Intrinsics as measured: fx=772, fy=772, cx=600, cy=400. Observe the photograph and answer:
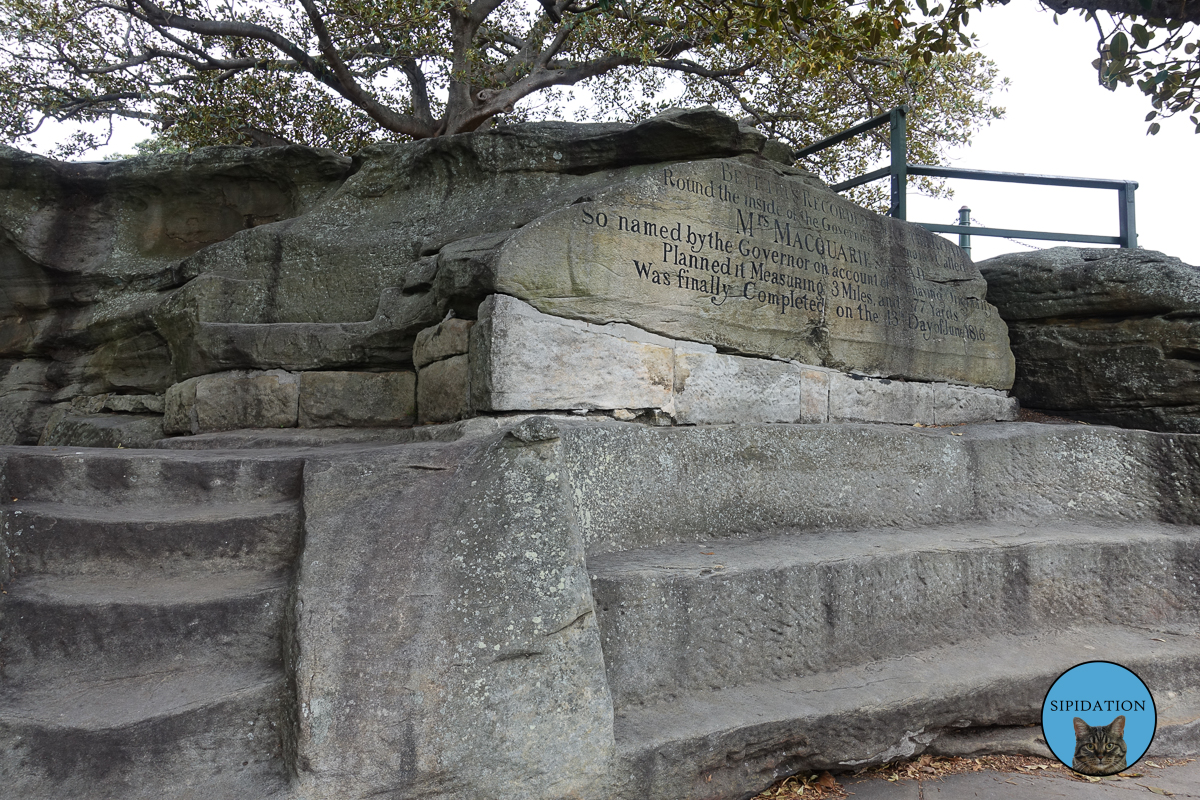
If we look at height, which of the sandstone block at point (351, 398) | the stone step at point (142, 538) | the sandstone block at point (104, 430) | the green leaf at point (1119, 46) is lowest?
the stone step at point (142, 538)

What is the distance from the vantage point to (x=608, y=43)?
8898 millimetres

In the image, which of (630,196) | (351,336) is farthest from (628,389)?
(351,336)

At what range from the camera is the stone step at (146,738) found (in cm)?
171

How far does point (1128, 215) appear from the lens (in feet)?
18.8

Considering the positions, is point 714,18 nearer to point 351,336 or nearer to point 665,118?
point 665,118

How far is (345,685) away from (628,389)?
1.70m

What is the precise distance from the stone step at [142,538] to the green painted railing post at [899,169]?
4.94 metres

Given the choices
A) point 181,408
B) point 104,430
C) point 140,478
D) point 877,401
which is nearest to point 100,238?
point 104,430

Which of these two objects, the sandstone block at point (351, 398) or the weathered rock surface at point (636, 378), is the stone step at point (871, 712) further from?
the sandstone block at point (351, 398)

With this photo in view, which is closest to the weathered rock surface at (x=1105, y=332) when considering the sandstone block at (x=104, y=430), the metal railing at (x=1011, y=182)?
the metal railing at (x=1011, y=182)

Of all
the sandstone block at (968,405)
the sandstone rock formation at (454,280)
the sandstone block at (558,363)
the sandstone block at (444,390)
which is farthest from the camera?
the sandstone block at (968,405)

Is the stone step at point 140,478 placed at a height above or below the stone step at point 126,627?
above

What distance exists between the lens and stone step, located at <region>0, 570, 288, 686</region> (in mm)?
1950

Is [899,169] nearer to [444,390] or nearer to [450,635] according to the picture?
[444,390]
